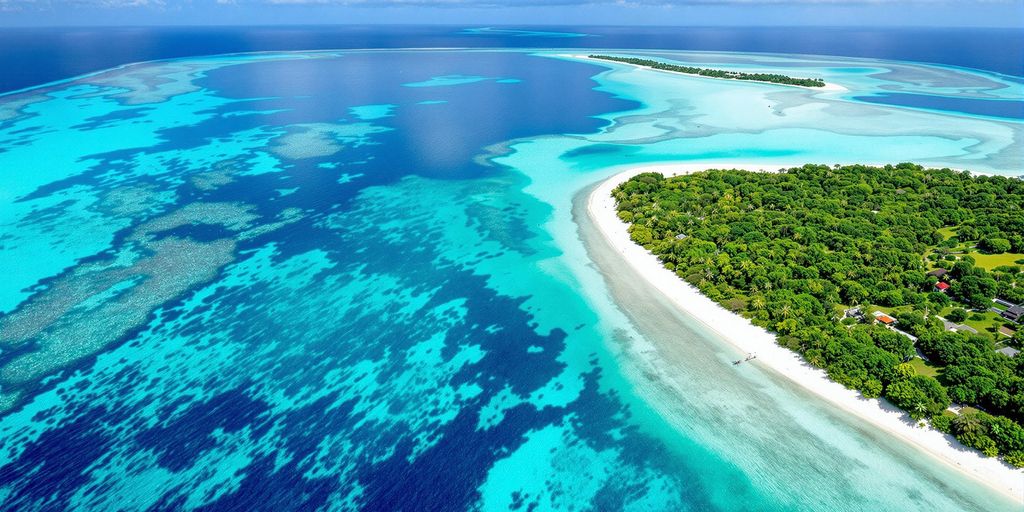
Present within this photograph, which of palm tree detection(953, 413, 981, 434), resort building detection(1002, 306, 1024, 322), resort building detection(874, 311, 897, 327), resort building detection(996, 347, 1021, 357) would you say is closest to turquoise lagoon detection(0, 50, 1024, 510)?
palm tree detection(953, 413, 981, 434)

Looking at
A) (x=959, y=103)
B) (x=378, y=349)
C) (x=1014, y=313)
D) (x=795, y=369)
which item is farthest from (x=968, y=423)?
(x=959, y=103)

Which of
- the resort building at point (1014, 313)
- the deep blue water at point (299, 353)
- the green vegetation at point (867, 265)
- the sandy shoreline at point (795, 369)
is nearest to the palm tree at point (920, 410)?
the green vegetation at point (867, 265)

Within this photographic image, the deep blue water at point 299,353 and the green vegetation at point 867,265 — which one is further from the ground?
the green vegetation at point 867,265

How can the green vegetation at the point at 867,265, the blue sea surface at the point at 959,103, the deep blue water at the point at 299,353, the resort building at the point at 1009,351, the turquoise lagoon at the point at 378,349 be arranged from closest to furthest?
the turquoise lagoon at the point at 378,349, the deep blue water at the point at 299,353, the green vegetation at the point at 867,265, the resort building at the point at 1009,351, the blue sea surface at the point at 959,103

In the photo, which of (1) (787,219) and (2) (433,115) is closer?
(1) (787,219)

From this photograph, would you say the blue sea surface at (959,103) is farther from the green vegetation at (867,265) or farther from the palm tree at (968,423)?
the palm tree at (968,423)

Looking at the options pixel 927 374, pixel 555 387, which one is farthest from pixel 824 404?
pixel 555 387

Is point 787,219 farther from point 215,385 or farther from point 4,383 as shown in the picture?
point 4,383
